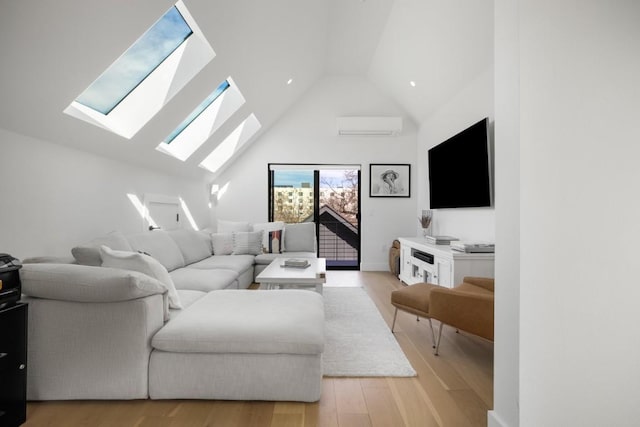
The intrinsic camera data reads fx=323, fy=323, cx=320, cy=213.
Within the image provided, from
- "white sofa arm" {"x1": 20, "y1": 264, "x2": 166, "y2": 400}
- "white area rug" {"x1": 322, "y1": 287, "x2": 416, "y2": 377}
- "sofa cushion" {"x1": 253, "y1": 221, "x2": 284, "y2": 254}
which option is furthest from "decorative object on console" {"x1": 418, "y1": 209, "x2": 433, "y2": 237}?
"white sofa arm" {"x1": 20, "y1": 264, "x2": 166, "y2": 400}

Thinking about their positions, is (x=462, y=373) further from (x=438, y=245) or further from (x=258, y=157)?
(x=258, y=157)

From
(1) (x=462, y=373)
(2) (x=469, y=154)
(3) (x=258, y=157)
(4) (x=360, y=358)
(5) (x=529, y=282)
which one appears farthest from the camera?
(3) (x=258, y=157)

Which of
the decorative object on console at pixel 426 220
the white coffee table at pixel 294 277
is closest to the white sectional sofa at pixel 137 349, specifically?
the white coffee table at pixel 294 277

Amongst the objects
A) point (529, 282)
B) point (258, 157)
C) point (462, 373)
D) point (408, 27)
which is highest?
point (408, 27)

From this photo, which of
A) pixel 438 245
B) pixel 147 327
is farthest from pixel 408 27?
pixel 147 327

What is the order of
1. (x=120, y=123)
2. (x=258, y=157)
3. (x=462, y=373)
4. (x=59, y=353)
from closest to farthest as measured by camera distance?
1. (x=59, y=353)
2. (x=462, y=373)
3. (x=120, y=123)
4. (x=258, y=157)

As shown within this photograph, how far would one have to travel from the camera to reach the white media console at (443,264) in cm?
322

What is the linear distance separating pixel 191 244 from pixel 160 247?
779 millimetres

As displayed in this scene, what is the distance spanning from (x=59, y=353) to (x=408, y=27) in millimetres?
4301

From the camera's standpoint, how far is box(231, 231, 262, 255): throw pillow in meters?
4.69

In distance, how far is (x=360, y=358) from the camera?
227 cm

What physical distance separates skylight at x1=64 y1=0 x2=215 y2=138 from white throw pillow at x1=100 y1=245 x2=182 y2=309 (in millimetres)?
1163

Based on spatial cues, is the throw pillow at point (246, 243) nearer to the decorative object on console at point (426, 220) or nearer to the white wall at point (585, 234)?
the decorative object on console at point (426, 220)

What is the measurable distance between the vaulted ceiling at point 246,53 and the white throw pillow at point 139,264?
3.39 feet
